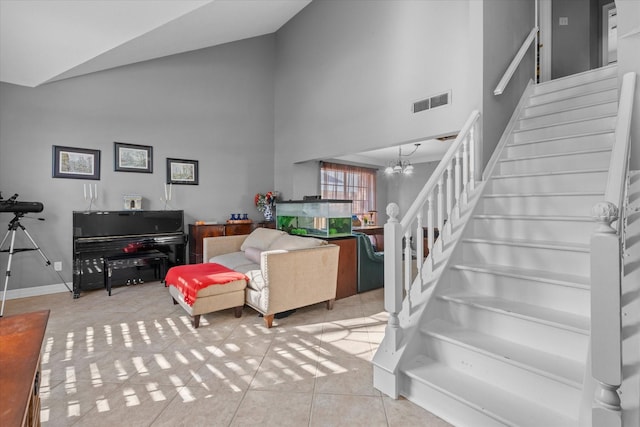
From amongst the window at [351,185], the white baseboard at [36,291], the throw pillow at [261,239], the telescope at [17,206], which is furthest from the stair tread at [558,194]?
the white baseboard at [36,291]

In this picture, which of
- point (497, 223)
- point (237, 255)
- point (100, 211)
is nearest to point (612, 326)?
point (497, 223)

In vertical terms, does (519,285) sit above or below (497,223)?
below

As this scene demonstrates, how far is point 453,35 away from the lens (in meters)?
3.71

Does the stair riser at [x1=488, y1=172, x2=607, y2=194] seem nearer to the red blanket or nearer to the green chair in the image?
the green chair

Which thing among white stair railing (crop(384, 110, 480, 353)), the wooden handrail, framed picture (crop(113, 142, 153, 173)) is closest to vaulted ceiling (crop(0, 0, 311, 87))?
framed picture (crop(113, 142, 153, 173))

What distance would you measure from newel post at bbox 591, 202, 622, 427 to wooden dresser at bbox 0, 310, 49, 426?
1679 millimetres

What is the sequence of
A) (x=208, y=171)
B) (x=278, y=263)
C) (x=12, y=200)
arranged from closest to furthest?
(x=278, y=263)
(x=12, y=200)
(x=208, y=171)

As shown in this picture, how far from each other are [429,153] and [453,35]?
3500mm

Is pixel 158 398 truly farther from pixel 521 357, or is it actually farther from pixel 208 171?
pixel 208 171

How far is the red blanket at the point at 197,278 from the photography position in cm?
294

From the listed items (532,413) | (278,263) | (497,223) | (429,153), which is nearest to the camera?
(532,413)

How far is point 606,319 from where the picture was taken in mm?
1088

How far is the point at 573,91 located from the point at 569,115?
0.46 metres

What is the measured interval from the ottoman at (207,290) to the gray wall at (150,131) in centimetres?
221
